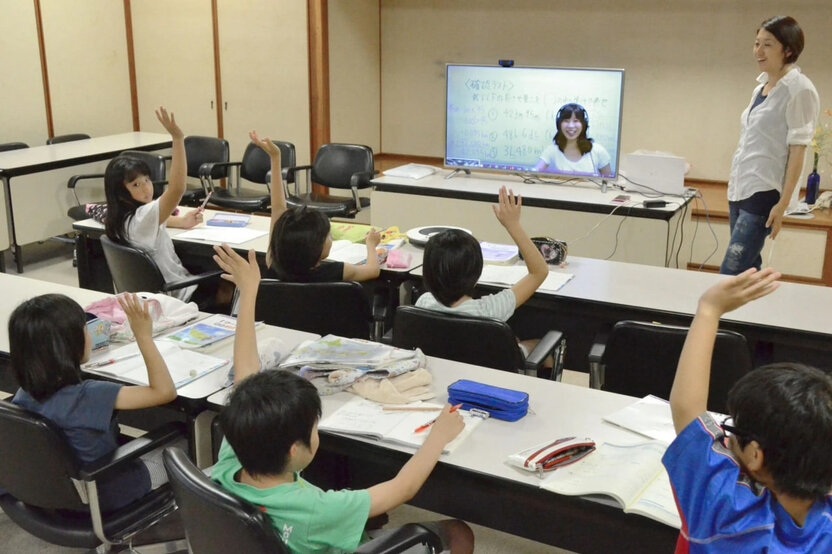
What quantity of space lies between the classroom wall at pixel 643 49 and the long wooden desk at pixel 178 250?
335 cm

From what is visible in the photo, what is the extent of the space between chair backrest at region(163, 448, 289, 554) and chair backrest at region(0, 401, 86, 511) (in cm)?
42

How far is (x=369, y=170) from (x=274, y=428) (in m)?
4.32

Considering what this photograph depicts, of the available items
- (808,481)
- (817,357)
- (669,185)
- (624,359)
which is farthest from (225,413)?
(669,185)

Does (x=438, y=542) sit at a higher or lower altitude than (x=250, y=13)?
lower

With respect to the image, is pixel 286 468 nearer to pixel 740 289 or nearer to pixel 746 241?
pixel 740 289

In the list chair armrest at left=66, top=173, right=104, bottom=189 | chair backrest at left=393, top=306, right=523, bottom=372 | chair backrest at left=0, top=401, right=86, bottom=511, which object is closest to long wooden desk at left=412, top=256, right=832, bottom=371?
chair backrest at left=393, top=306, right=523, bottom=372

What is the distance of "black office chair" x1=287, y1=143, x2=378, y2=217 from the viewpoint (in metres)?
5.64

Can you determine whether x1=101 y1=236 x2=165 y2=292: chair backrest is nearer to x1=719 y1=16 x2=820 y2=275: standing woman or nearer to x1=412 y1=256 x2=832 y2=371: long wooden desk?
x1=412 y1=256 x2=832 y2=371: long wooden desk

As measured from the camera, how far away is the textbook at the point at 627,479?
1.65m

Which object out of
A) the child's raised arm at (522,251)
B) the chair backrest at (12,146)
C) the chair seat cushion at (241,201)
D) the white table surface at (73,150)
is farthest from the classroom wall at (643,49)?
the child's raised arm at (522,251)

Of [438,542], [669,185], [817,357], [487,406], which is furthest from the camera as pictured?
[669,185]

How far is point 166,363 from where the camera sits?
236 centimetres

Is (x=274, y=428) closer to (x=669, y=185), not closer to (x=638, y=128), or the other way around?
(x=669, y=185)

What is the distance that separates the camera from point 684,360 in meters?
1.52
